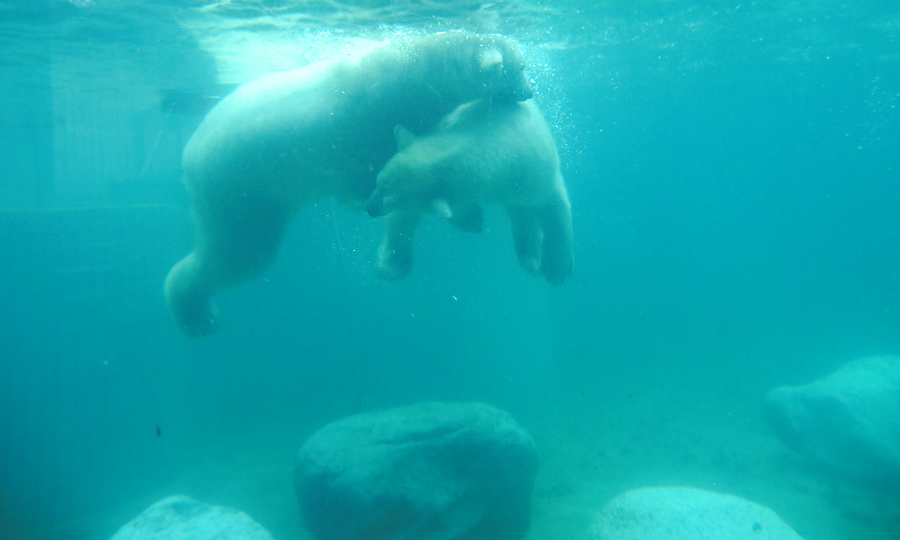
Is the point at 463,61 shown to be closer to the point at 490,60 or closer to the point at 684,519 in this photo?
the point at 490,60

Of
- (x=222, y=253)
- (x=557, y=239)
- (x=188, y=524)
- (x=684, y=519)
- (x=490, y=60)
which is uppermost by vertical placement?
(x=490, y=60)

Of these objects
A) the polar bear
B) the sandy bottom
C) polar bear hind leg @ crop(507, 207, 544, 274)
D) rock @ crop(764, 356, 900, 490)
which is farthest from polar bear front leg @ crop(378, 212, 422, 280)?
rock @ crop(764, 356, 900, 490)

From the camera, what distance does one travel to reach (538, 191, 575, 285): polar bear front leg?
3.65 meters

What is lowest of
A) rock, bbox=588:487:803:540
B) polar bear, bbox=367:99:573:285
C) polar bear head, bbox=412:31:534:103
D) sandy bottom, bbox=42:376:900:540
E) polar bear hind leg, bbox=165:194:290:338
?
sandy bottom, bbox=42:376:900:540

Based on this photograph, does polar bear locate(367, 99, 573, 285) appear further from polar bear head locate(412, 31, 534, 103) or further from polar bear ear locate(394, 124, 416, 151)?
polar bear head locate(412, 31, 534, 103)

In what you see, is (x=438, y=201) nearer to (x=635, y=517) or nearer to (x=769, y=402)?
(x=635, y=517)

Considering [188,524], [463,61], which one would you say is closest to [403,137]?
[463,61]

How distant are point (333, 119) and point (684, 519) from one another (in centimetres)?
378

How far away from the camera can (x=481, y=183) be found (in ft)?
8.24

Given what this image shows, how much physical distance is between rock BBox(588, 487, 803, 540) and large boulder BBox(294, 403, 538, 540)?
1.88m

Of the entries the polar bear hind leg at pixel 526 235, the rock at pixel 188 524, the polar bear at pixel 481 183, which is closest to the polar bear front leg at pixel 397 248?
the polar bear at pixel 481 183

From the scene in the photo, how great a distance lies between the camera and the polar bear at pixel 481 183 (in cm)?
231

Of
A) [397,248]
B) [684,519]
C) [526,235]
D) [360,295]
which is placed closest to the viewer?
[397,248]

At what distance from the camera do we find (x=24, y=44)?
8.85m
